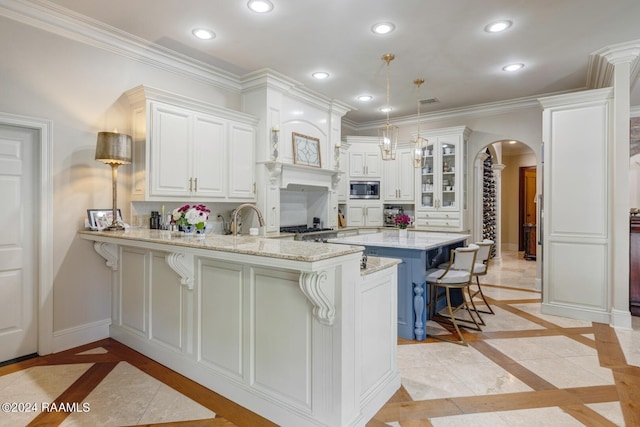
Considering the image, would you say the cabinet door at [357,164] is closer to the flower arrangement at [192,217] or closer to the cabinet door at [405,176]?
the cabinet door at [405,176]

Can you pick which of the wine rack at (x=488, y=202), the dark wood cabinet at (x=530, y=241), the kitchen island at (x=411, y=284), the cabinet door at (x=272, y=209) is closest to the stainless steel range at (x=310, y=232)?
the cabinet door at (x=272, y=209)

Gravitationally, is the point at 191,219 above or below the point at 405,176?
below

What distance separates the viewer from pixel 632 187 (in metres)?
5.88

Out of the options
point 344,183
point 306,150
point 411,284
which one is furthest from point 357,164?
point 411,284

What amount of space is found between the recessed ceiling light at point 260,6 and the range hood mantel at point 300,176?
1856 mm

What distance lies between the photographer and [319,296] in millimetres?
1738

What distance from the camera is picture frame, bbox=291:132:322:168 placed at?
4898 millimetres

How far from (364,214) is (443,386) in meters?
4.37

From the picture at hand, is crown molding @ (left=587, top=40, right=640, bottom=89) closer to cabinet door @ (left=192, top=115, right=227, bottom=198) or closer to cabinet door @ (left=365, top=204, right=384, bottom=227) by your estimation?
cabinet door @ (left=365, top=204, right=384, bottom=227)

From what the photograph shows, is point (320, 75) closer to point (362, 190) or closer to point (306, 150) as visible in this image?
point (306, 150)

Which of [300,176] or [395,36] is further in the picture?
[300,176]

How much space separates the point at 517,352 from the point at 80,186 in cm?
424

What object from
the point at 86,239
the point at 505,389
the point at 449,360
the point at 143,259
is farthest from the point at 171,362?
the point at 505,389

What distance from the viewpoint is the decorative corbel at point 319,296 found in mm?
1699
